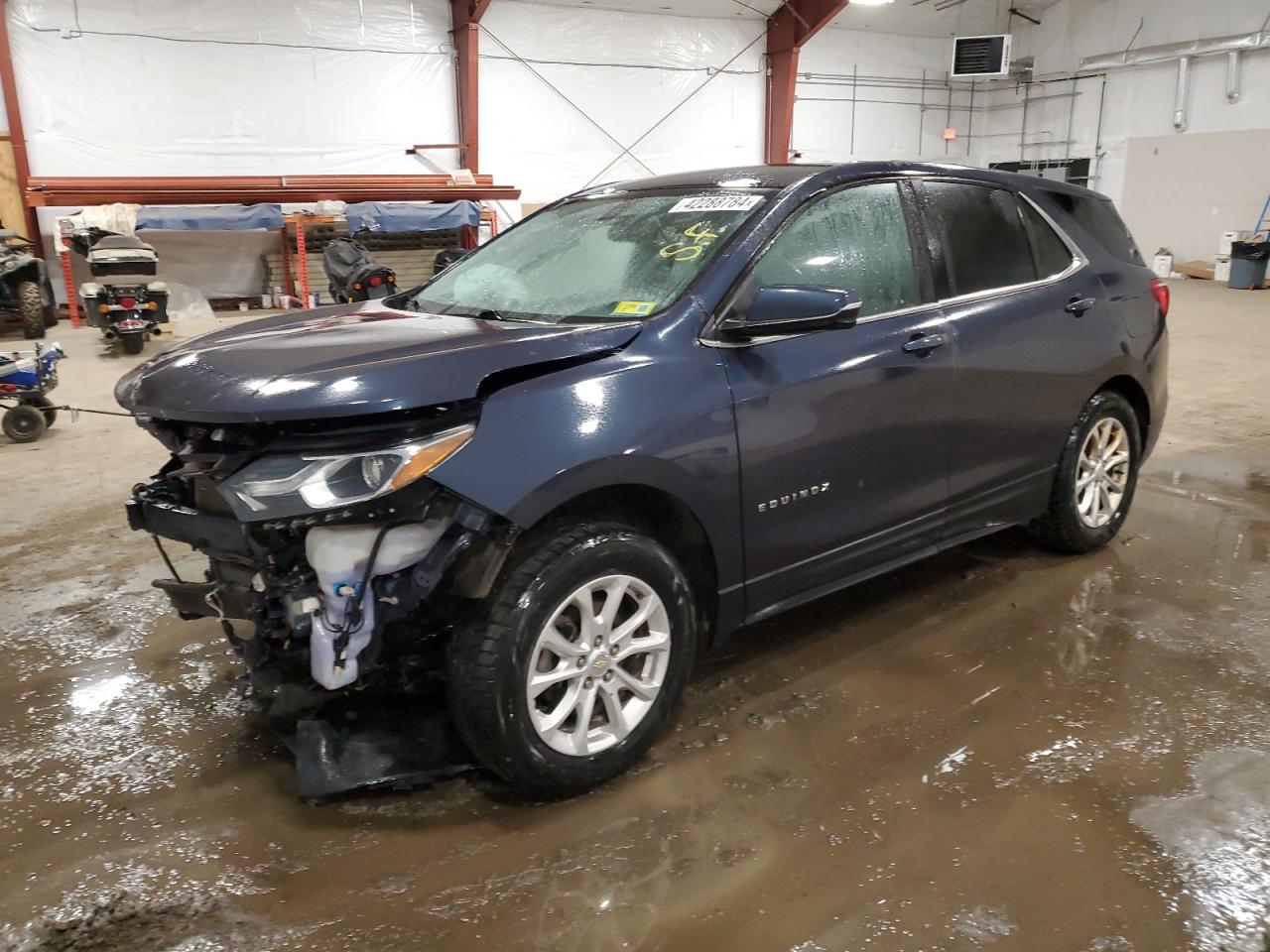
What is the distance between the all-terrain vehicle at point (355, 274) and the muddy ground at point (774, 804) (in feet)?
21.3

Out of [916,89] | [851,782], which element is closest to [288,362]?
[851,782]

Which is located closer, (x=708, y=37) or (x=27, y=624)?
(x=27, y=624)

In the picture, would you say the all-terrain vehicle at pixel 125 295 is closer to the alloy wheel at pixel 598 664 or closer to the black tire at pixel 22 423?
the black tire at pixel 22 423

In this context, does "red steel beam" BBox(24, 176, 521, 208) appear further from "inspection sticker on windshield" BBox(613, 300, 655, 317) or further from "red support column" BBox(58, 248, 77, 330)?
"inspection sticker on windshield" BBox(613, 300, 655, 317)

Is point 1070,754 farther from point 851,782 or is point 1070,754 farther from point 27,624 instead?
point 27,624

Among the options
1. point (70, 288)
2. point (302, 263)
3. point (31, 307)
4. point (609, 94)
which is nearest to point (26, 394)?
point (31, 307)

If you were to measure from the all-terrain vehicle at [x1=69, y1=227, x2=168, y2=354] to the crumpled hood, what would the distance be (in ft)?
27.9

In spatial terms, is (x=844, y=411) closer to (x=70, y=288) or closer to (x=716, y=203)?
(x=716, y=203)

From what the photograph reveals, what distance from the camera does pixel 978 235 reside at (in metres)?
3.31

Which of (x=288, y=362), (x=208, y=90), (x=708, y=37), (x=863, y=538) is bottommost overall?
(x=863, y=538)

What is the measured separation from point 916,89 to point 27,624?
2119 centimetres

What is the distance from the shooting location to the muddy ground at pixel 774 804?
198cm

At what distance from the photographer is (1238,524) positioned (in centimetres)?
443

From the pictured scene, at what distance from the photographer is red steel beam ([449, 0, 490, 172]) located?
14414mm
